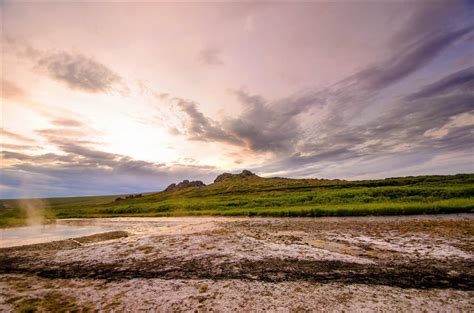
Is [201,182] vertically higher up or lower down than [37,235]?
higher up

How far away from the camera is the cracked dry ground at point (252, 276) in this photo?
22.2 ft

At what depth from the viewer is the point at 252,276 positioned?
8.77 m

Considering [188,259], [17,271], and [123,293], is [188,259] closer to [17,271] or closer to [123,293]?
[123,293]

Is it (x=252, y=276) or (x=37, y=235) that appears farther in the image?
(x=37, y=235)

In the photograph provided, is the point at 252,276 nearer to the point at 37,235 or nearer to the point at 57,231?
the point at 37,235

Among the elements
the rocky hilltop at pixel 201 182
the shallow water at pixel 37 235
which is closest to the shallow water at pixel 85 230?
the shallow water at pixel 37 235

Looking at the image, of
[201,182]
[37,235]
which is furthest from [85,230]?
[201,182]

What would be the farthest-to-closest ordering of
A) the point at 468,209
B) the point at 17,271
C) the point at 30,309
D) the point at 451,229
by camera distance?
the point at 468,209 < the point at 451,229 < the point at 17,271 < the point at 30,309

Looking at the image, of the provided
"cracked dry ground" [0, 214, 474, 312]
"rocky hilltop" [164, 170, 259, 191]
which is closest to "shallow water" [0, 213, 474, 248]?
"cracked dry ground" [0, 214, 474, 312]

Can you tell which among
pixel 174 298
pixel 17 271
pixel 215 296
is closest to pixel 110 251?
pixel 17 271

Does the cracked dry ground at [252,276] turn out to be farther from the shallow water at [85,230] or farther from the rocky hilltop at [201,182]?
the rocky hilltop at [201,182]

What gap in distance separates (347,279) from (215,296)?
434 centimetres

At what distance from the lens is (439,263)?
912cm

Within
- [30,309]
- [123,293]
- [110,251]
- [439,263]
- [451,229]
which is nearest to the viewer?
[30,309]
